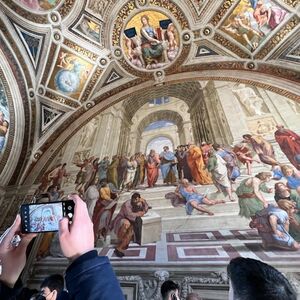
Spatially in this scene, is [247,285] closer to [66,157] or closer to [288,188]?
[288,188]

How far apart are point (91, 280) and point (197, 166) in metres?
6.11

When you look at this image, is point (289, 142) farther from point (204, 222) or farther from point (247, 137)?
point (204, 222)

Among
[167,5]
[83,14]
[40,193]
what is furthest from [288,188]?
[83,14]

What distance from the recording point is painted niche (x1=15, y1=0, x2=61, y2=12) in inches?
302

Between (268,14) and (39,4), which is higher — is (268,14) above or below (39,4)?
below

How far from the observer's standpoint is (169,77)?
901cm

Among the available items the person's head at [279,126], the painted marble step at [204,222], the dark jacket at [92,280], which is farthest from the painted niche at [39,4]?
the dark jacket at [92,280]

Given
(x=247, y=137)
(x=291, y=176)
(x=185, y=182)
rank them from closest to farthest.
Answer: (x=291, y=176) → (x=185, y=182) → (x=247, y=137)

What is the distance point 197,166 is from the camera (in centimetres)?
671

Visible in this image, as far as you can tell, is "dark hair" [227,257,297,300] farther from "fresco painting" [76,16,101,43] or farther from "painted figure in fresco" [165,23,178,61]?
"fresco painting" [76,16,101,43]

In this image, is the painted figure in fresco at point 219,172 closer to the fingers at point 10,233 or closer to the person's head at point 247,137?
the person's head at point 247,137

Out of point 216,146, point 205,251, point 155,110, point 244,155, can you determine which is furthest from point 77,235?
point 155,110

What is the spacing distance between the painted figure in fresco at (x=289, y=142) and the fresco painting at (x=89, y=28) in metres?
6.36

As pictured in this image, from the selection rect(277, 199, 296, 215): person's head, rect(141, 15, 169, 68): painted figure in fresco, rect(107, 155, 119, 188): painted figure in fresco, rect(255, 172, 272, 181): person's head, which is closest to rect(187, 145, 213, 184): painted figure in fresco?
rect(255, 172, 272, 181): person's head
